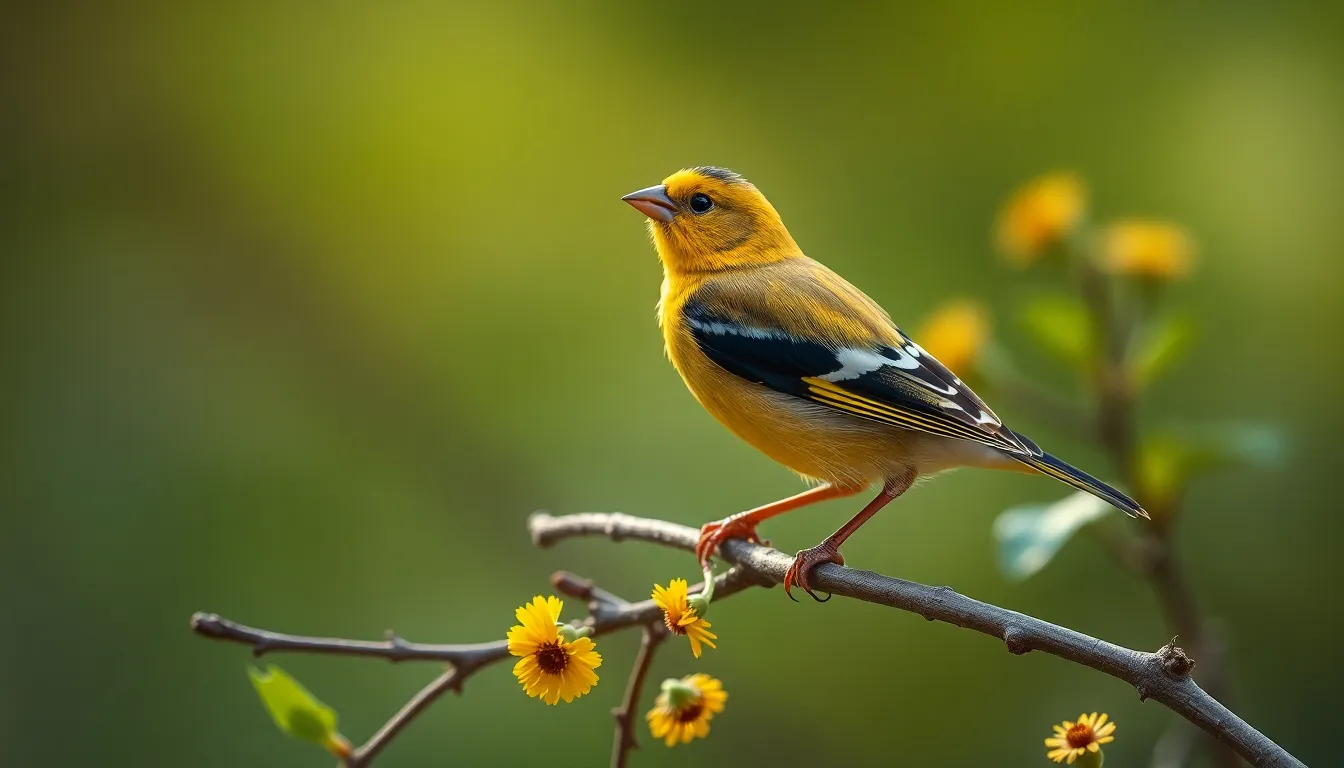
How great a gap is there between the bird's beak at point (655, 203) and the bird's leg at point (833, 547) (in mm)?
985

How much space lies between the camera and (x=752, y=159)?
5.23 m

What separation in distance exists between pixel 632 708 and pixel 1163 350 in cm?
184

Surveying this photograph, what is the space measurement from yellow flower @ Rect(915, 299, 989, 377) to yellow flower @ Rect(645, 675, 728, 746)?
1.72 m

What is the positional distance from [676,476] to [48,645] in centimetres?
258

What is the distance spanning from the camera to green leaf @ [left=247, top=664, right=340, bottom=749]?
2.12 metres

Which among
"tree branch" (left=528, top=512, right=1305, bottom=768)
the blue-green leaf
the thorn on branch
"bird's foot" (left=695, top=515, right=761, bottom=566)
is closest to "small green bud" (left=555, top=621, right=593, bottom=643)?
"tree branch" (left=528, top=512, right=1305, bottom=768)

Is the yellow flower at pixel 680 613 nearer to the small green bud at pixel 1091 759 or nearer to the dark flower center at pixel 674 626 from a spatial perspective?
the dark flower center at pixel 674 626

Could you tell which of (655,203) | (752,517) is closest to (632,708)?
(752,517)

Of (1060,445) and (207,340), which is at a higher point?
(1060,445)

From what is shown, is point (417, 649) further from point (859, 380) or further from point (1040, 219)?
point (1040, 219)

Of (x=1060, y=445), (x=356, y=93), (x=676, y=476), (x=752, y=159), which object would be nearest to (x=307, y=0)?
(x=356, y=93)

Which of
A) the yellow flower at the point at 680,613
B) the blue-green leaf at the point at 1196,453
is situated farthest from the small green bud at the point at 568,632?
the blue-green leaf at the point at 1196,453

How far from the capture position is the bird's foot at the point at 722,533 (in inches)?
97.8

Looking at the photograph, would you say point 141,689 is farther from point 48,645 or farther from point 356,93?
point 356,93
